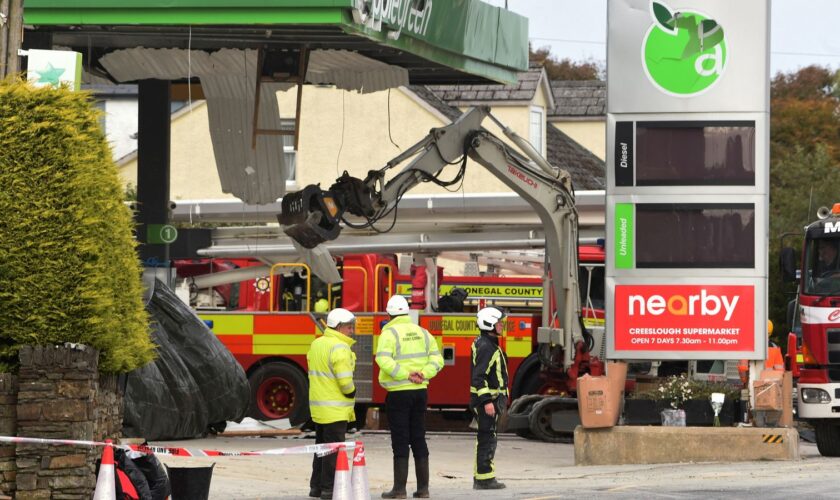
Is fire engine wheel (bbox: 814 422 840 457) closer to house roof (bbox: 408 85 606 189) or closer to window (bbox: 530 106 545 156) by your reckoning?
house roof (bbox: 408 85 606 189)

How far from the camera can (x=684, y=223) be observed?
773 inches

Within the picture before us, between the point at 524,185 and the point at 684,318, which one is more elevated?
the point at 524,185

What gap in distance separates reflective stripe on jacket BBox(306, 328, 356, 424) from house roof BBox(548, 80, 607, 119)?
34.4 metres

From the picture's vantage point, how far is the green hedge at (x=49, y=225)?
41.2ft

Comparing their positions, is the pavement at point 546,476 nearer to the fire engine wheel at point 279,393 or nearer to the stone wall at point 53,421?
the stone wall at point 53,421

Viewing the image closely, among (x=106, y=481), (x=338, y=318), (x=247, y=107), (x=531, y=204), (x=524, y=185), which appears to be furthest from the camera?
(x=247, y=107)

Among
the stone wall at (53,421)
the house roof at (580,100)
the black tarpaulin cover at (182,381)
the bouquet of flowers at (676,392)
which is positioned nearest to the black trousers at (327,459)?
the stone wall at (53,421)

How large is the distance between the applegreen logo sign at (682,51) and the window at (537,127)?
23.6 m

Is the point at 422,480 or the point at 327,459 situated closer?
the point at 327,459

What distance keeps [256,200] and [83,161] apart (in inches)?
490

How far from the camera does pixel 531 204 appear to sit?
76.3 ft

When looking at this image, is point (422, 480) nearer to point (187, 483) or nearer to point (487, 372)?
point (487, 372)

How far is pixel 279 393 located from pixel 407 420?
11.6 meters

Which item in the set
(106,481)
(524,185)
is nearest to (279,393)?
(524,185)
